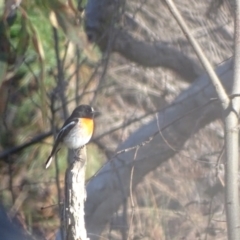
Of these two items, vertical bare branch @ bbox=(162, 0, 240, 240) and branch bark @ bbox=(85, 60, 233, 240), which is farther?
branch bark @ bbox=(85, 60, 233, 240)

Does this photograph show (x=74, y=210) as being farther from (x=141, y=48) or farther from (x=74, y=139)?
(x=141, y=48)

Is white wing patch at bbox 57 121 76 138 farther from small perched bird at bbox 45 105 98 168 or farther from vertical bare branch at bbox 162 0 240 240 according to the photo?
vertical bare branch at bbox 162 0 240 240

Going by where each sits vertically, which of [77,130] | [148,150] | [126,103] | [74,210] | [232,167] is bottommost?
[74,210]

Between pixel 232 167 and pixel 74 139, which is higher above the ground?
pixel 74 139

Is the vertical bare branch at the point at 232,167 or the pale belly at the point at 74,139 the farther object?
the pale belly at the point at 74,139

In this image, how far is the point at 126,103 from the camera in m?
6.12

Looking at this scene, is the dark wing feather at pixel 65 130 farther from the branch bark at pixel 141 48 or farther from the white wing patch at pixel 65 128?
the branch bark at pixel 141 48

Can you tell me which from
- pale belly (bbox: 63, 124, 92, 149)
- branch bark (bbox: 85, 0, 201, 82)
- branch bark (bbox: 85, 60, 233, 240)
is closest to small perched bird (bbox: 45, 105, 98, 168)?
pale belly (bbox: 63, 124, 92, 149)

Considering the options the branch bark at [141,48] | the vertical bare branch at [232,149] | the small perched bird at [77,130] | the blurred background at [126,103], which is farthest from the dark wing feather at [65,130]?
the vertical bare branch at [232,149]

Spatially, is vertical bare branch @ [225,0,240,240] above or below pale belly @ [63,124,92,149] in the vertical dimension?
below

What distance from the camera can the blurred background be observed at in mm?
5242

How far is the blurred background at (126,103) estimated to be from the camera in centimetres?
524

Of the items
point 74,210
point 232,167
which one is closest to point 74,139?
point 232,167

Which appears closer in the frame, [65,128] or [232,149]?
[232,149]
